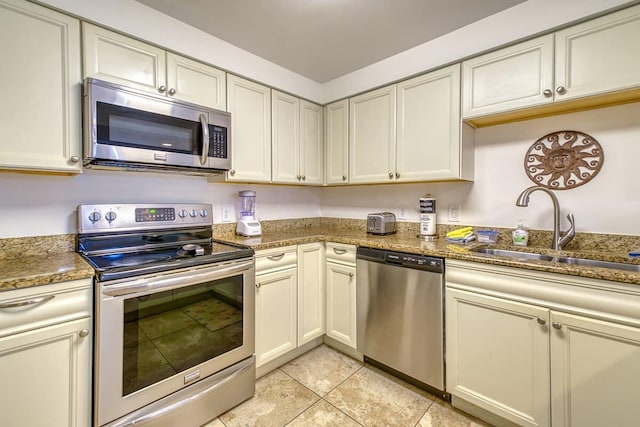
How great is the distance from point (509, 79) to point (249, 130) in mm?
1695

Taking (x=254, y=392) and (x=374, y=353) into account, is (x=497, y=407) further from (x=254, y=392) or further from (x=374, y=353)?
(x=254, y=392)

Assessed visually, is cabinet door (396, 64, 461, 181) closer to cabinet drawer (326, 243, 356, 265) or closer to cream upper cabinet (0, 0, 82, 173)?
cabinet drawer (326, 243, 356, 265)

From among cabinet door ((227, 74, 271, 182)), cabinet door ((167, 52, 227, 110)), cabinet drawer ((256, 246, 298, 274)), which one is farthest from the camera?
cabinet door ((227, 74, 271, 182))

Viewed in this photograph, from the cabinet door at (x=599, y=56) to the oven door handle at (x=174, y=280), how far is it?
6.56 feet

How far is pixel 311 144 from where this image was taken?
2.56 metres

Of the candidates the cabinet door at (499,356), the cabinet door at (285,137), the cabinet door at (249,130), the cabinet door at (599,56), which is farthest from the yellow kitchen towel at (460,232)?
the cabinet door at (249,130)

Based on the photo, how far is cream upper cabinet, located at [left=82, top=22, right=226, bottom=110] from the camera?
1.45m

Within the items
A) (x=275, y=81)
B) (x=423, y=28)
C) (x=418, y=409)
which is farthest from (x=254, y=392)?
(x=423, y=28)

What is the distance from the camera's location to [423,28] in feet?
5.98

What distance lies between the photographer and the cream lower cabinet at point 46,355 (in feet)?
3.43

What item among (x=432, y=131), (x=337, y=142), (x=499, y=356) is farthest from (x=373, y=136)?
(x=499, y=356)

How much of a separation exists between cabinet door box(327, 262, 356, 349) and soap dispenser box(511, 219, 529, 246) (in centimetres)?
105

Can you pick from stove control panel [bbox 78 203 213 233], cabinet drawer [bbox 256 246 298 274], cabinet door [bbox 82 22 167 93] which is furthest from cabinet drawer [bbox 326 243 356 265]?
cabinet door [bbox 82 22 167 93]

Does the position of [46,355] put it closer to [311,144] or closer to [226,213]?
[226,213]
